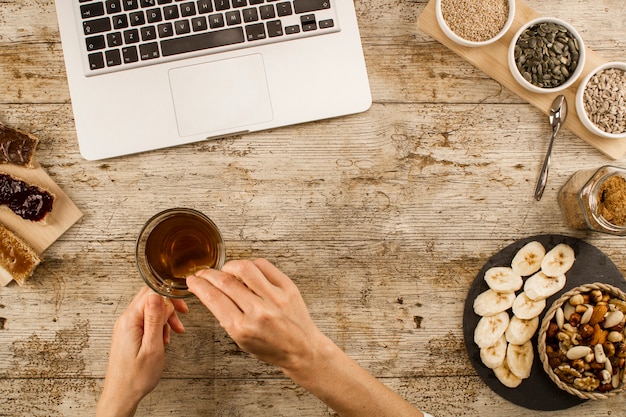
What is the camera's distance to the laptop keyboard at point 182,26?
994 millimetres

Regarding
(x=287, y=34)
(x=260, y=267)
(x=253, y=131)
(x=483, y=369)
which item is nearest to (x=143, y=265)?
(x=260, y=267)

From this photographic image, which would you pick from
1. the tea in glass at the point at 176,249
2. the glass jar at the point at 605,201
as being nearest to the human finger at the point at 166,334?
the tea in glass at the point at 176,249

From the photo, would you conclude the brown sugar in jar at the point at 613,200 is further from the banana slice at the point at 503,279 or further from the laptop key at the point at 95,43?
the laptop key at the point at 95,43

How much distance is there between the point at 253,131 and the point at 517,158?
565 millimetres

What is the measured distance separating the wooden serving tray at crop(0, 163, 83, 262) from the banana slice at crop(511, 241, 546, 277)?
910 mm

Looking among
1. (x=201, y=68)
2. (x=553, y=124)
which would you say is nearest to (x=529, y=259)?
(x=553, y=124)

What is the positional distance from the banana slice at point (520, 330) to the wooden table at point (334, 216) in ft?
0.33

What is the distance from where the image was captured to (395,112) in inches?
42.8

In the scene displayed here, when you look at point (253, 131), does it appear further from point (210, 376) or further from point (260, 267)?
point (210, 376)

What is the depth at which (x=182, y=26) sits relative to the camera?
1.00 meters

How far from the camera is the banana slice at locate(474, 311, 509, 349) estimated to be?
1038 mm

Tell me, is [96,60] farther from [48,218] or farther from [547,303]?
[547,303]

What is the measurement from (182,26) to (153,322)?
570 millimetres

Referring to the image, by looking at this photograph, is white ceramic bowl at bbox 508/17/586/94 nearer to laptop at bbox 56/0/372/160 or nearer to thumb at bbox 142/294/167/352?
laptop at bbox 56/0/372/160
